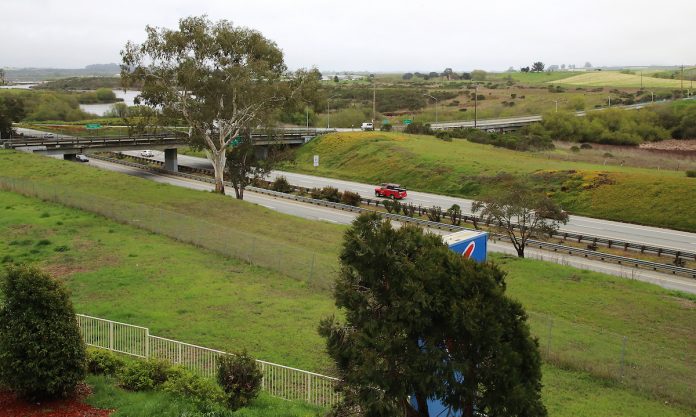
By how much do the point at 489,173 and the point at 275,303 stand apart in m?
41.2

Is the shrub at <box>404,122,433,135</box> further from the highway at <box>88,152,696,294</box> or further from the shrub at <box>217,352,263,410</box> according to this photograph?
the shrub at <box>217,352,263,410</box>

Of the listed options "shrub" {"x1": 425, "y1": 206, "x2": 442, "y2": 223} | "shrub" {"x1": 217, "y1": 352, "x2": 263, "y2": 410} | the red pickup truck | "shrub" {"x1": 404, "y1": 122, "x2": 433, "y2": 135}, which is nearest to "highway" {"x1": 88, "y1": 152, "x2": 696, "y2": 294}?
"shrub" {"x1": 425, "y1": 206, "x2": 442, "y2": 223}

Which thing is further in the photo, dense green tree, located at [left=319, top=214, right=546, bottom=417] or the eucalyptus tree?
the eucalyptus tree

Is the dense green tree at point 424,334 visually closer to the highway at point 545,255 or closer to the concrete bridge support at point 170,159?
the highway at point 545,255

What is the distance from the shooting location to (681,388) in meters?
16.9

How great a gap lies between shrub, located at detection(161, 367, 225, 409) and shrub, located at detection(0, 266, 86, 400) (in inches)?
71.4

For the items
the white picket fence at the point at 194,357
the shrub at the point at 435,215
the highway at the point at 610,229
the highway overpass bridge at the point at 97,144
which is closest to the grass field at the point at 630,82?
the highway at the point at 610,229

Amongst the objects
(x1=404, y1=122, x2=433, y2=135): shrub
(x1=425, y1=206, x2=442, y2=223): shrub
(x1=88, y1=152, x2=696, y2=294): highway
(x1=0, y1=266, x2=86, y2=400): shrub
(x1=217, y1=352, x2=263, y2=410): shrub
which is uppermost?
(x1=404, y1=122, x2=433, y2=135): shrub

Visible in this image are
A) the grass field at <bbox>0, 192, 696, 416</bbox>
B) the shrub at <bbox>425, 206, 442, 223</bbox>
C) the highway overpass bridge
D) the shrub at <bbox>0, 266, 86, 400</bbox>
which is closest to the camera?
the shrub at <bbox>0, 266, 86, 400</bbox>

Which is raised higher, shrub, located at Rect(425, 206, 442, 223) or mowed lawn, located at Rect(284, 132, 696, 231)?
mowed lawn, located at Rect(284, 132, 696, 231)

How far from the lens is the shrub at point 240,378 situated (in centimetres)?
1275

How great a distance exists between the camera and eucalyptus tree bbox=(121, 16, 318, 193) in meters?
48.2

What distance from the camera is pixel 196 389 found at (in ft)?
41.6

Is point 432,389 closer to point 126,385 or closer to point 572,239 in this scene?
point 126,385
